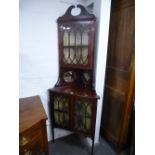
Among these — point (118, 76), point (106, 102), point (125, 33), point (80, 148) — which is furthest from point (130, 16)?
point (80, 148)

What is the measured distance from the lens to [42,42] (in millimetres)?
1656

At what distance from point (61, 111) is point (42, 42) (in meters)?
0.91

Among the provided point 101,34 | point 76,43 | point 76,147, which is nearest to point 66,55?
point 76,43

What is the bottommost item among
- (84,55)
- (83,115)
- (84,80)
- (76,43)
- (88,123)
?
(88,123)

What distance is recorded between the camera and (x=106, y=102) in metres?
1.98

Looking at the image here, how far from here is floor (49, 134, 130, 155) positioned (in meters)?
1.83

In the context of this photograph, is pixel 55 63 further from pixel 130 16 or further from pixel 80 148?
pixel 80 148

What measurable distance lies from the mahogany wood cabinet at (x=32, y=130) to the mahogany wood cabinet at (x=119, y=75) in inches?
38.3

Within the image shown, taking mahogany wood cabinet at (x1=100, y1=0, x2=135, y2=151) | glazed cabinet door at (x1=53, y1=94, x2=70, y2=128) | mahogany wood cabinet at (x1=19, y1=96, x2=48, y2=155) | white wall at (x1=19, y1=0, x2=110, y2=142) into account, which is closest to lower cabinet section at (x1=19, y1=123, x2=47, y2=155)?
mahogany wood cabinet at (x1=19, y1=96, x2=48, y2=155)

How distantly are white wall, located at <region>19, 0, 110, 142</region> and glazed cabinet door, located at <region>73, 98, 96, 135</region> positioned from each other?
10.1 inches

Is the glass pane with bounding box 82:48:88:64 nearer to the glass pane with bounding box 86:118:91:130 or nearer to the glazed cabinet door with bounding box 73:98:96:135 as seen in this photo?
the glazed cabinet door with bounding box 73:98:96:135

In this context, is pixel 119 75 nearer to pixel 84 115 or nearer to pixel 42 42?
pixel 84 115

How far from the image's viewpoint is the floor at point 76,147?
1.83 meters
